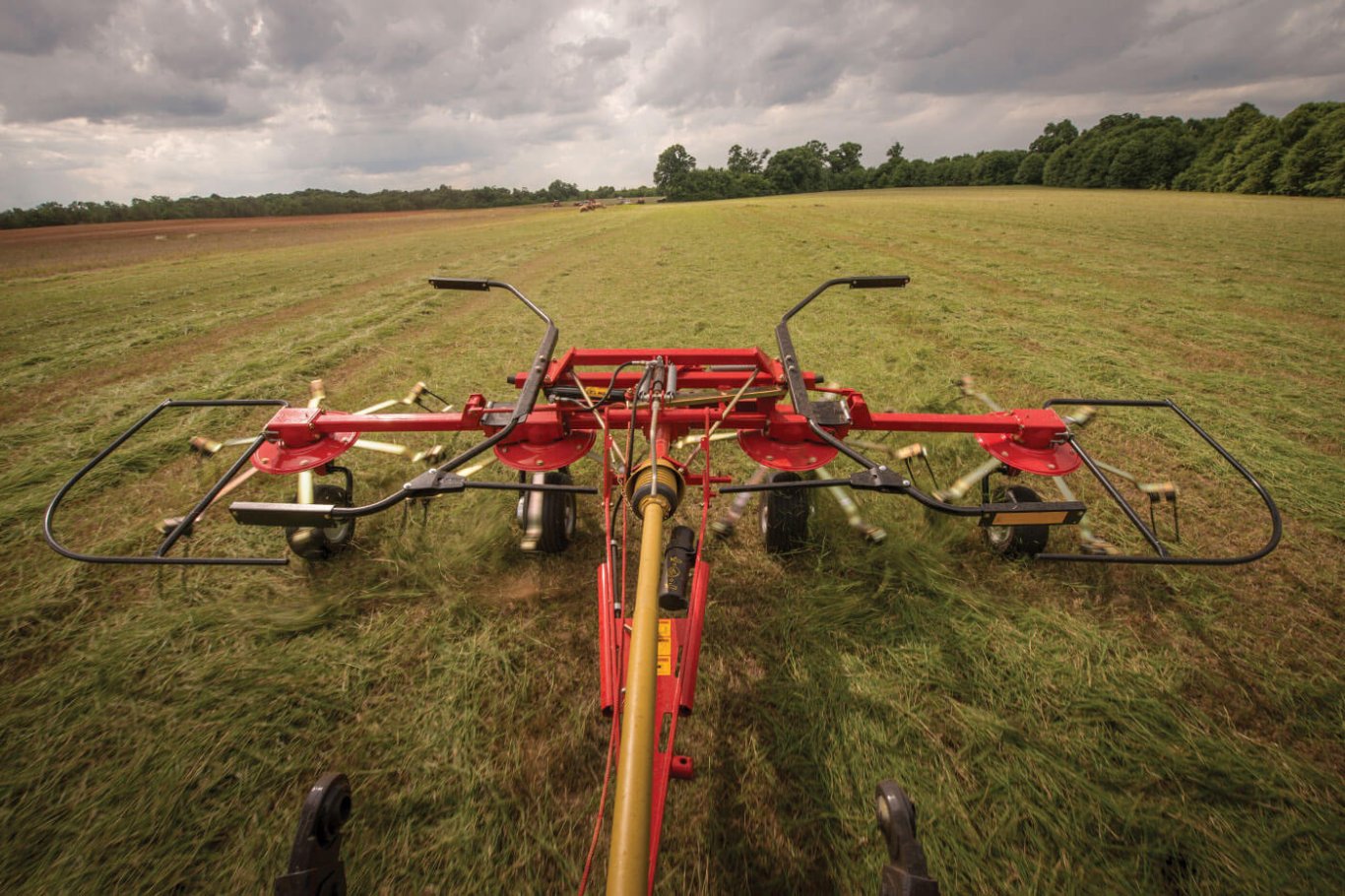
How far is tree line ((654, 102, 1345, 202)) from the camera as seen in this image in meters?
42.4

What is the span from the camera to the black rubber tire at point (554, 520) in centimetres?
321

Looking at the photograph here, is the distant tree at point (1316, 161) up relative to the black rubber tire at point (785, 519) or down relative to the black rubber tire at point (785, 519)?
up

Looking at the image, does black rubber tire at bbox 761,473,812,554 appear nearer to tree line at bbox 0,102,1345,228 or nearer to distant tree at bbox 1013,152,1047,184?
tree line at bbox 0,102,1345,228

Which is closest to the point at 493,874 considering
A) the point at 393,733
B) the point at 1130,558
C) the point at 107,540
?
the point at 393,733

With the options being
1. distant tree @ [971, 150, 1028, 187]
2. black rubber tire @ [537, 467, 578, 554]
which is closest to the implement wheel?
black rubber tire @ [537, 467, 578, 554]

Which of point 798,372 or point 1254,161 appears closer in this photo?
point 798,372

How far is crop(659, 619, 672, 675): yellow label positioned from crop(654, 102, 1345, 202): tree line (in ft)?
221

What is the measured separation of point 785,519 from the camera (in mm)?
3174

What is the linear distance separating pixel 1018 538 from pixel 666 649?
97.6 inches

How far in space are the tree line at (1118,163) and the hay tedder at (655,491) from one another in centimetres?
6519

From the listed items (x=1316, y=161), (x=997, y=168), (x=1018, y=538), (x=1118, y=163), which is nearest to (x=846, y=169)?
(x=997, y=168)

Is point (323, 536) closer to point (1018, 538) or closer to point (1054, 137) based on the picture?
point (1018, 538)

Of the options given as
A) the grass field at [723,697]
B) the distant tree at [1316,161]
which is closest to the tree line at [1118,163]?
the distant tree at [1316,161]

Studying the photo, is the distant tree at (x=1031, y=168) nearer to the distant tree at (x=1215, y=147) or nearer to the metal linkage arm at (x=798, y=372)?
the distant tree at (x=1215, y=147)
